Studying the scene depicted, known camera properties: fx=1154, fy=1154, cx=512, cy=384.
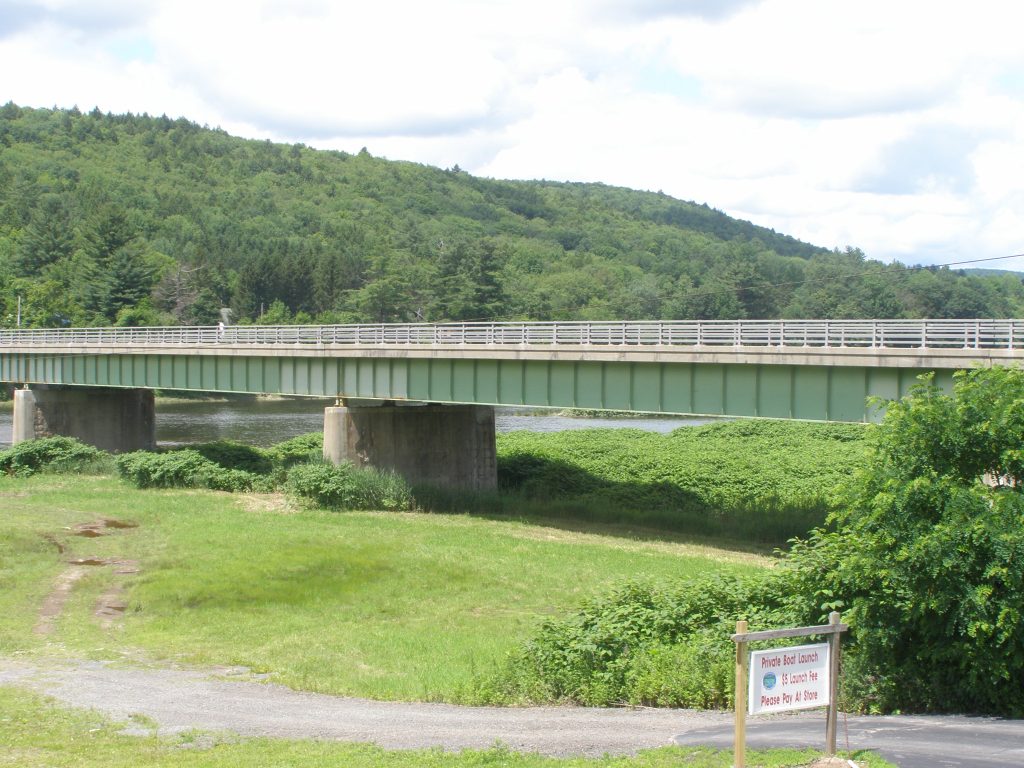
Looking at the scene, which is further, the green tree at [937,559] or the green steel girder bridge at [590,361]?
the green steel girder bridge at [590,361]

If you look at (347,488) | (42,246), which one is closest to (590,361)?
(347,488)

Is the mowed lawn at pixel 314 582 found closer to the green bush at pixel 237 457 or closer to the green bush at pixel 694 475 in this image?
the green bush at pixel 694 475

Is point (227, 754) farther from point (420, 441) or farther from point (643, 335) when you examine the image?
point (420, 441)

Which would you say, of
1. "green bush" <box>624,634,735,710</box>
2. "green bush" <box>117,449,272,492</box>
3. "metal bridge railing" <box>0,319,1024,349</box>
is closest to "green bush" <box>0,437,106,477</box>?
"green bush" <box>117,449,272,492</box>

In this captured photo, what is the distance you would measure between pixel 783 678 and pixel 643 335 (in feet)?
93.2

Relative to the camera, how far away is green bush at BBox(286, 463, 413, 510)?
147 ft

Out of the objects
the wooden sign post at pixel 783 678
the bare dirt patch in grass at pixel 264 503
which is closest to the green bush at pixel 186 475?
the bare dirt patch in grass at pixel 264 503

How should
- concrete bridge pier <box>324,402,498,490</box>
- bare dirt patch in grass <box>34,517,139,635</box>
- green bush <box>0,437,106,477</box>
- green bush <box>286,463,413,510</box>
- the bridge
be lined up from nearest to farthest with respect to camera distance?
bare dirt patch in grass <box>34,517,139,635</box>, the bridge, green bush <box>286,463,413,510</box>, concrete bridge pier <box>324,402,498,490</box>, green bush <box>0,437,106,477</box>

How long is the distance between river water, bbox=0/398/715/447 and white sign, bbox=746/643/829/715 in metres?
64.7

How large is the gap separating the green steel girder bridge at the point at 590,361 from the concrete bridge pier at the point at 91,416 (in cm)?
407

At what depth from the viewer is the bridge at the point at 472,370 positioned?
32438 mm

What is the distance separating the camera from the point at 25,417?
64938 mm

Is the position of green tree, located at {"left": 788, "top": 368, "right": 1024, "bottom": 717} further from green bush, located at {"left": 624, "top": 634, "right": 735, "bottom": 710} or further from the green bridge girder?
the green bridge girder

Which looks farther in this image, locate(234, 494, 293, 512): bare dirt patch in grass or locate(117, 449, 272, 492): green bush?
locate(117, 449, 272, 492): green bush
